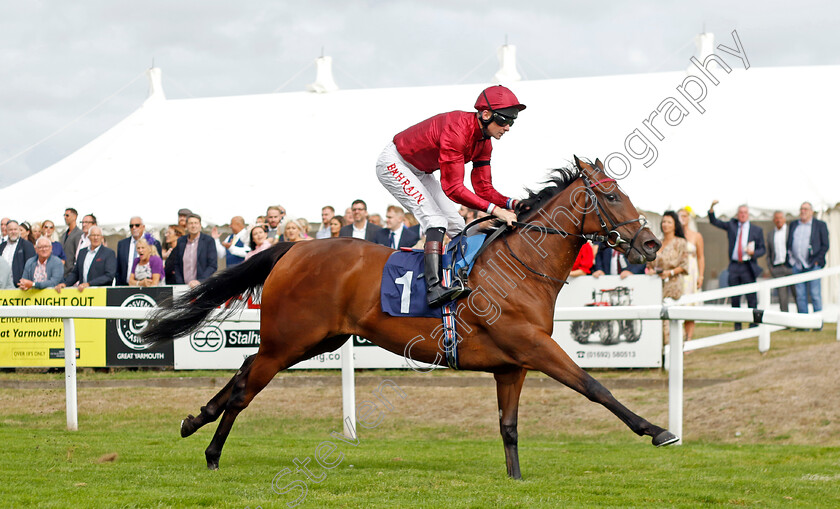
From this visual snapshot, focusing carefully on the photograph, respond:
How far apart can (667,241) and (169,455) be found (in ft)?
21.9

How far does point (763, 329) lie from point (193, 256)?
6.95m

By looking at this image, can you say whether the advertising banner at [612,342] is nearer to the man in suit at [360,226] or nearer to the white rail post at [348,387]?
the man in suit at [360,226]

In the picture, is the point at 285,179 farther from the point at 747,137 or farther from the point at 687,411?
the point at 687,411

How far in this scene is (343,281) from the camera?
580 cm

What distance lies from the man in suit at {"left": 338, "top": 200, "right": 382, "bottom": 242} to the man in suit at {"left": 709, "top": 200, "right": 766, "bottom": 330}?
5.71 metres

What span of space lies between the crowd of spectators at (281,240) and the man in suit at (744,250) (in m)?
0.01

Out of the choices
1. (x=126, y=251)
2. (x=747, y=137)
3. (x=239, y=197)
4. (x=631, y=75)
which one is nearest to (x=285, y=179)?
(x=239, y=197)

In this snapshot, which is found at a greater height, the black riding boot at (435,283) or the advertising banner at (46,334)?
the black riding boot at (435,283)

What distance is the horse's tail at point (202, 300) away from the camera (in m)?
6.38

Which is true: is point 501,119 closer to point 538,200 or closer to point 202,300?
point 538,200

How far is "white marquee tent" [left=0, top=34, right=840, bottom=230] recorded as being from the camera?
15.7 meters

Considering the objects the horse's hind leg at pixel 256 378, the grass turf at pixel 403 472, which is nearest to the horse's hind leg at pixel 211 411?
the horse's hind leg at pixel 256 378

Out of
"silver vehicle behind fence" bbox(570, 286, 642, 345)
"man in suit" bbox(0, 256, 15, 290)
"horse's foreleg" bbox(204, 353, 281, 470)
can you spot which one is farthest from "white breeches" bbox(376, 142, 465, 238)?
"man in suit" bbox(0, 256, 15, 290)

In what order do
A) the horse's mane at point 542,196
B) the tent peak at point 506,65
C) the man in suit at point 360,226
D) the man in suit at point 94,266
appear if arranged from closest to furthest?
the horse's mane at point 542,196
the man in suit at point 360,226
the man in suit at point 94,266
the tent peak at point 506,65
